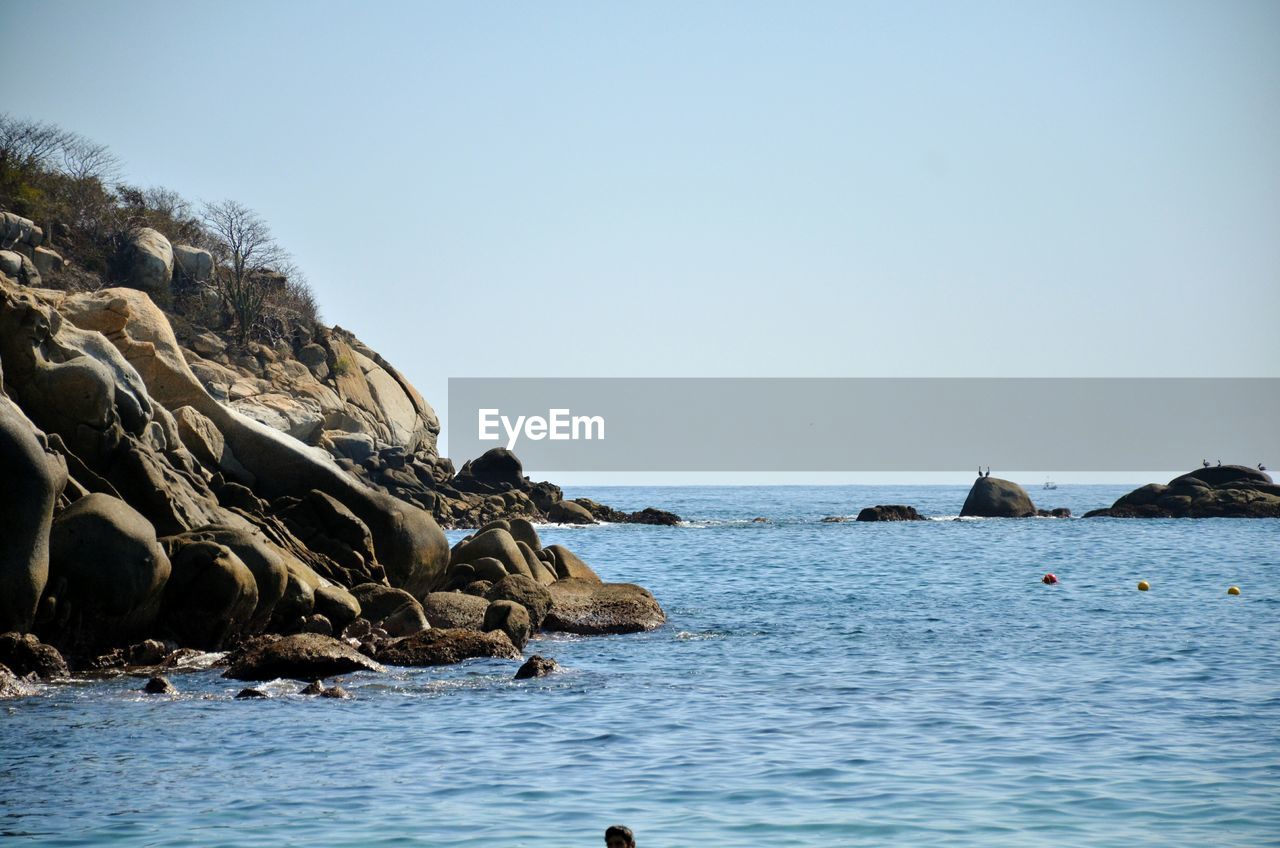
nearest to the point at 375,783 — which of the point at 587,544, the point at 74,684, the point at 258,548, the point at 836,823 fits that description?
the point at 836,823

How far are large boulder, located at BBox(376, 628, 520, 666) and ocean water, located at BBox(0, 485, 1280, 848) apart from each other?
55 cm

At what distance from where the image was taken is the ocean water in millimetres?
11117

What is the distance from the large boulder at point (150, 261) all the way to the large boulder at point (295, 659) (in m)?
45.4

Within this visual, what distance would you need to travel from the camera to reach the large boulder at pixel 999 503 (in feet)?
278

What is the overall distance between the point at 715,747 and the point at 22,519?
9112mm

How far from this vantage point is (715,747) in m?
14.3

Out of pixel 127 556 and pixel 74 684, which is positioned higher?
pixel 127 556

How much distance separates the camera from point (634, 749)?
14.2m

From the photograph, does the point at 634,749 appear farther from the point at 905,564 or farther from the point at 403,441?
the point at 403,441

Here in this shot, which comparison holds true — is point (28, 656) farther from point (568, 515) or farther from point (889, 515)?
point (889, 515)

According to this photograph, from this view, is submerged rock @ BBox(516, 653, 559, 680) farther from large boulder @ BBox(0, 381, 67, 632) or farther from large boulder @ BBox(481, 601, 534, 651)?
large boulder @ BBox(0, 381, 67, 632)

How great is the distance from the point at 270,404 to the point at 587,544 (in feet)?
51.4

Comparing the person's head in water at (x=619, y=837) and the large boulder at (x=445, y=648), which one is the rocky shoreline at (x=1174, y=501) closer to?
the large boulder at (x=445, y=648)

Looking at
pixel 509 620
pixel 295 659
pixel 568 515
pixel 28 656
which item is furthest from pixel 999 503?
pixel 28 656
